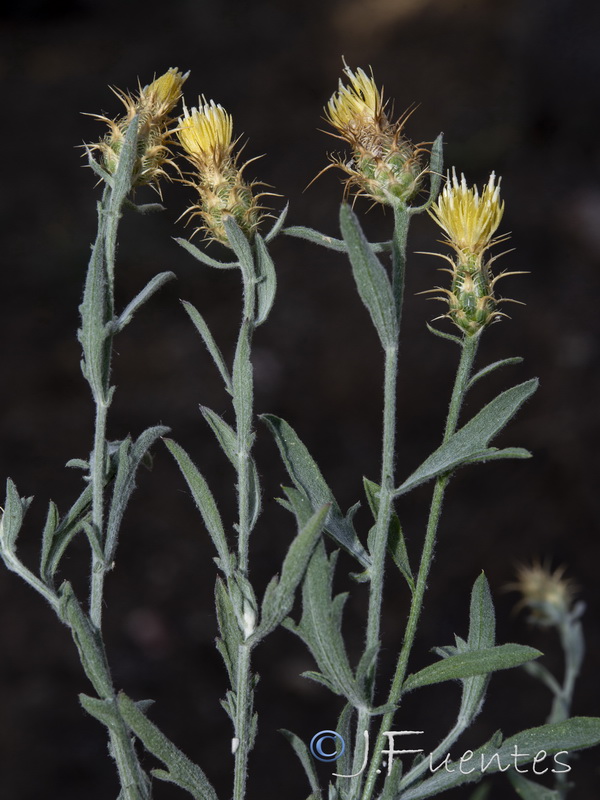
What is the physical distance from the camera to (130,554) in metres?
3.95

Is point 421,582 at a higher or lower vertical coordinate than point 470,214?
lower

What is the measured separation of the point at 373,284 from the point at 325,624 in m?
0.30

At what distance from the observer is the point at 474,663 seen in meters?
0.84

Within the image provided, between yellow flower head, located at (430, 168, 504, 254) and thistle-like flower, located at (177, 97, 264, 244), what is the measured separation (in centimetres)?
18

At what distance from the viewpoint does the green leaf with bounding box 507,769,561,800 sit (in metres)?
1.17

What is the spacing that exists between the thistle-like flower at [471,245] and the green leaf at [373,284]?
67 millimetres

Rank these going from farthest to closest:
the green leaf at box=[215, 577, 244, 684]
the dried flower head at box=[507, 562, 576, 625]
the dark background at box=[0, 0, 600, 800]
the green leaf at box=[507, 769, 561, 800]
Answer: the dark background at box=[0, 0, 600, 800] → the dried flower head at box=[507, 562, 576, 625] → the green leaf at box=[507, 769, 561, 800] → the green leaf at box=[215, 577, 244, 684]

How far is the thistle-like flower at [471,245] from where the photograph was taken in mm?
841

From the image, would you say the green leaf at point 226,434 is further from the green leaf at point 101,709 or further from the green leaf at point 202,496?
the green leaf at point 101,709

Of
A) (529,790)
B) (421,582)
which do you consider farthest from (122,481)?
(529,790)

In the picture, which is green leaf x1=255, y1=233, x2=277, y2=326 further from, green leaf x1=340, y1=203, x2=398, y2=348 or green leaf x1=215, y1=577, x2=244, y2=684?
green leaf x1=215, y1=577, x2=244, y2=684

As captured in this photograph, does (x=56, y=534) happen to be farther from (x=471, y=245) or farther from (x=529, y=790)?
(x=529, y=790)

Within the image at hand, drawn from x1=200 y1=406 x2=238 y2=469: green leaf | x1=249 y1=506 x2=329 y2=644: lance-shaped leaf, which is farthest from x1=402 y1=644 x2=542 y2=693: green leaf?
x1=200 y1=406 x2=238 y2=469: green leaf

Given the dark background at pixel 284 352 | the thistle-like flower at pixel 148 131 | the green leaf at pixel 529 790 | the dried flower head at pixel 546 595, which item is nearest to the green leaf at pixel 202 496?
the thistle-like flower at pixel 148 131
